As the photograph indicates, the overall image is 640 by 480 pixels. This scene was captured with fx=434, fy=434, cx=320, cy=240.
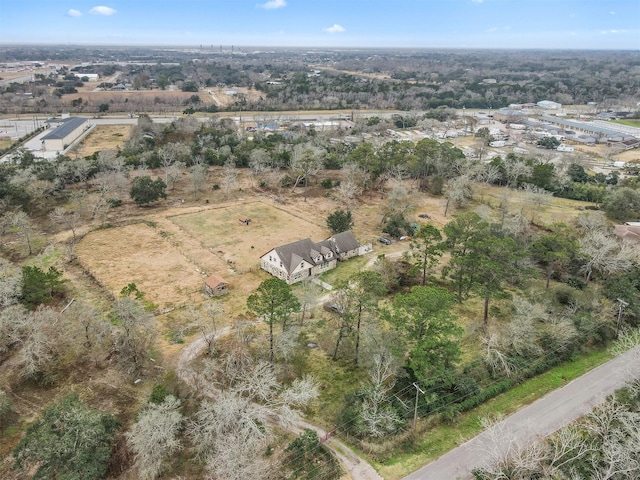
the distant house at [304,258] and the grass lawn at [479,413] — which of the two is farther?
the distant house at [304,258]

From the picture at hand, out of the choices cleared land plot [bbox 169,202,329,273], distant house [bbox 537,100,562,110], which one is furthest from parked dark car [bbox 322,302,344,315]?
distant house [bbox 537,100,562,110]

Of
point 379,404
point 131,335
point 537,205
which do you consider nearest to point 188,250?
point 131,335

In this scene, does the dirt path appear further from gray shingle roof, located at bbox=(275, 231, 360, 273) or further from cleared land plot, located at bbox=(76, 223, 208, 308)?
gray shingle roof, located at bbox=(275, 231, 360, 273)

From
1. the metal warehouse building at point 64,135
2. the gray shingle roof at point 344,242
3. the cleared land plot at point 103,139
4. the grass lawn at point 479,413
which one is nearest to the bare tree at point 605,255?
the grass lawn at point 479,413

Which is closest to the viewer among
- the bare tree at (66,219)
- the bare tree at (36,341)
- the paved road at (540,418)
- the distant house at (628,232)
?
the paved road at (540,418)

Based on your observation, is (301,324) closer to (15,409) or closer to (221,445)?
(221,445)

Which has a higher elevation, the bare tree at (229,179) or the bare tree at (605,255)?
the bare tree at (605,255)

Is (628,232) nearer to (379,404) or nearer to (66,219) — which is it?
(379,404)

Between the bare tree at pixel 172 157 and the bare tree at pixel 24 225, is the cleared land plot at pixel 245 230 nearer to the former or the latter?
→ the bare tree at pixel 172 157
